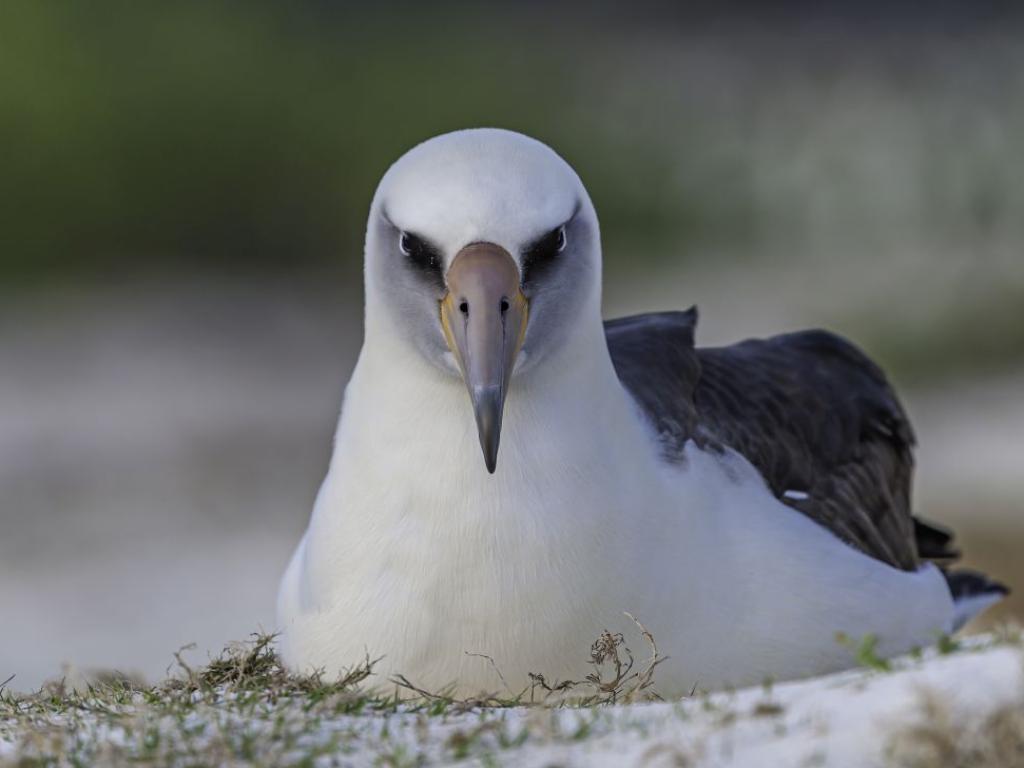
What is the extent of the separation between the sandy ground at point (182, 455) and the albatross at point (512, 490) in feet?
17.4

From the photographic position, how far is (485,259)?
397 cm

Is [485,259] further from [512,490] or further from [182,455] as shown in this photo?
[182,455]

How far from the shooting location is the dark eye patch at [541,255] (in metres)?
4.08

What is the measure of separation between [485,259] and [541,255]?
195mm

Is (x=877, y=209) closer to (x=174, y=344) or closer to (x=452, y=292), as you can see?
(x=174, y=344)

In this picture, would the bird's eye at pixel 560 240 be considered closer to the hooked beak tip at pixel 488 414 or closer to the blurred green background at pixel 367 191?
the hooked beak tip at pixel 488 414

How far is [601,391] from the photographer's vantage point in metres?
4.39

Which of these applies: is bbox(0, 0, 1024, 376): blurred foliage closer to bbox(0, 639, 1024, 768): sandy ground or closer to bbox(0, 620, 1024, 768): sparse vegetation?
bbox(0, 620, 1024, 768): sparse vegetation

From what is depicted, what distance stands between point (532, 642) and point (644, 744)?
4.31ft

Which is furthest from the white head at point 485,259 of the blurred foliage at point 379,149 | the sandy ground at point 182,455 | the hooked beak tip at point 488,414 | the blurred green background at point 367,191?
the blurred foliage at point 379,149

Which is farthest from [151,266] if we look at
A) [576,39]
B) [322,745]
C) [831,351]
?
[322,745]

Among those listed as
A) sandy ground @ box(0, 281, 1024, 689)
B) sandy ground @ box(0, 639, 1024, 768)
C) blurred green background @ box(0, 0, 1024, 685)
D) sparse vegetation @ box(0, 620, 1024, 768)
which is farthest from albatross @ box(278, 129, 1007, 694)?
blurred green background @ box(0, 0, 1024, 685)

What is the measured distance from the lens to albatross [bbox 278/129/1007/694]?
13.3 ft

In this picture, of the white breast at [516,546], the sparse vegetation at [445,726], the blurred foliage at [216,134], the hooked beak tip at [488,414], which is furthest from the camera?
the blurred foliage at [216,134]
